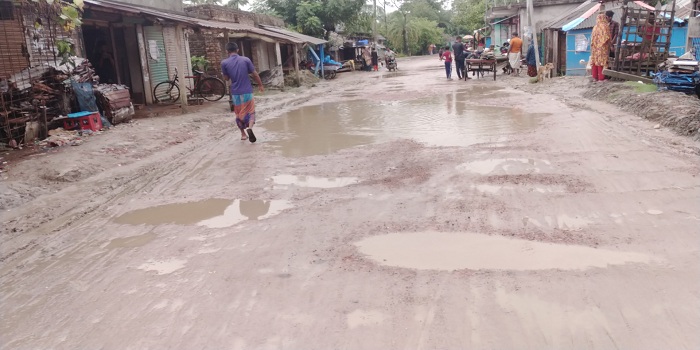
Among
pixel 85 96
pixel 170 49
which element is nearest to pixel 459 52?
pixel 170 49

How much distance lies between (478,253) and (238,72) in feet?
20.0

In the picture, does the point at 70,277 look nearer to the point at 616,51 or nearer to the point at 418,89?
the point at 616,51

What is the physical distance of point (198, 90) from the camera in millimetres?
15836

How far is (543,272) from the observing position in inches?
141

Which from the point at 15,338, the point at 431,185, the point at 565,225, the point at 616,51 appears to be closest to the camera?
the point at 15,338

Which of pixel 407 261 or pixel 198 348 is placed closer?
pixel 198 348

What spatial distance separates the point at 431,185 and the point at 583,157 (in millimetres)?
2296

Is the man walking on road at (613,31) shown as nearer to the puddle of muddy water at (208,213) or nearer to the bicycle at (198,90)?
the bicycle at (198,90)

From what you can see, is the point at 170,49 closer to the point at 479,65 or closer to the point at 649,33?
the point at 479,65

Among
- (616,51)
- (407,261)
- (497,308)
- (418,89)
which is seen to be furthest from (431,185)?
(418,89)

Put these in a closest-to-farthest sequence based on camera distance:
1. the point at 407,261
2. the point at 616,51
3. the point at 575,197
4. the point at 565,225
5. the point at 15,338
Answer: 1. the point at 15,338
2. the point at 407,261
3. the point at 565,225
4. the point at 575,197
5. the point at 616,51

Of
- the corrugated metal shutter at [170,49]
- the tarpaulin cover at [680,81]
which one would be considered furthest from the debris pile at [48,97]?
Answer: the tarpaulin cover at [680,81]

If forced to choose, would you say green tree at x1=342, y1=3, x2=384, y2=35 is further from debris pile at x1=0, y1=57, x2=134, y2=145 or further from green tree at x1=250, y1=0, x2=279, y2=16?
debris pile at x1=0, y1=57, x2=134, y2=145

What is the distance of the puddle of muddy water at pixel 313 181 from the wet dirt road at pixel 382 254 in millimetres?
40
